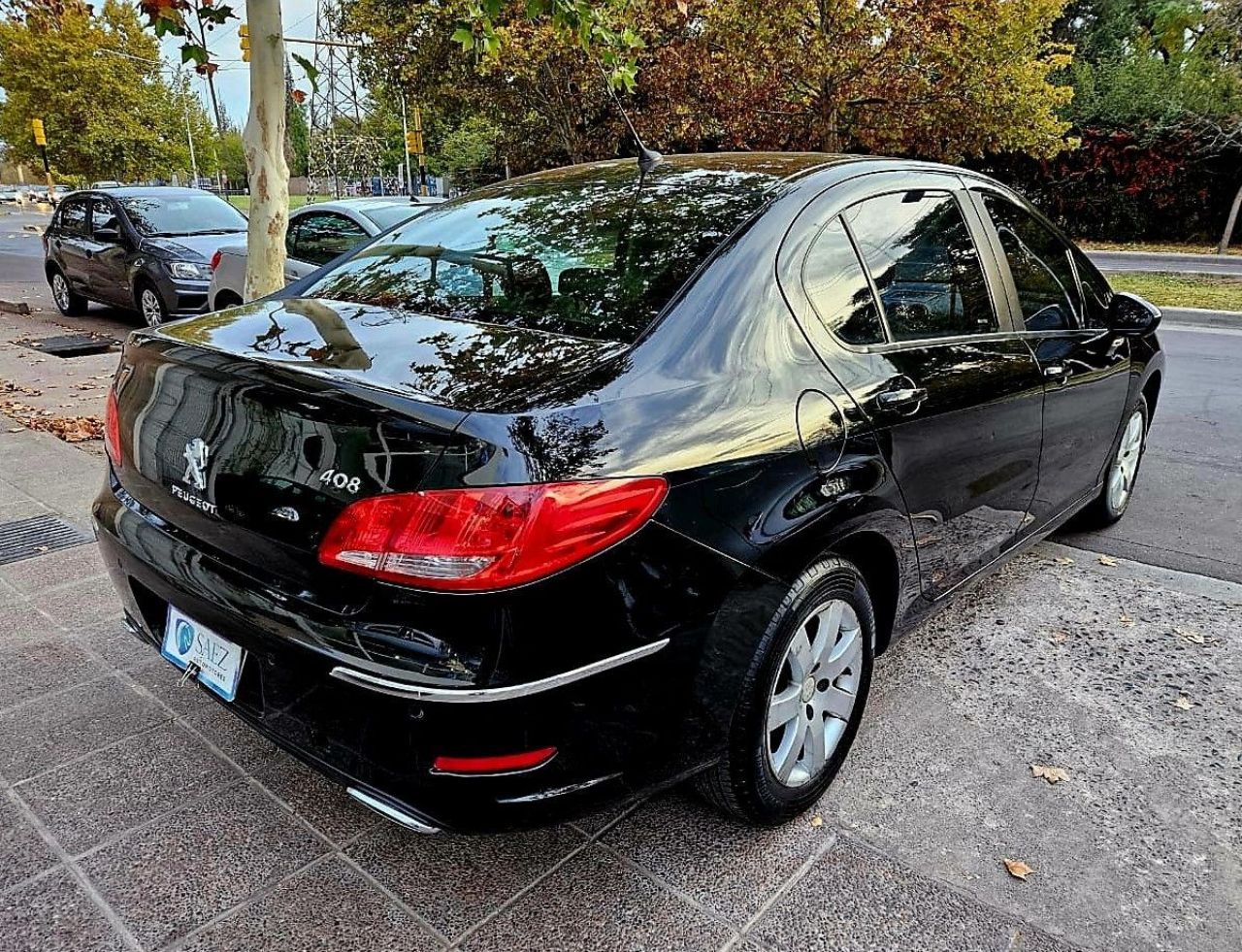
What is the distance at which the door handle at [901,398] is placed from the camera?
2.46 m

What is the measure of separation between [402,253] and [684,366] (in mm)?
1349

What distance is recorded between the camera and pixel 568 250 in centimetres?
262

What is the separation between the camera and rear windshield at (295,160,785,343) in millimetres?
2338

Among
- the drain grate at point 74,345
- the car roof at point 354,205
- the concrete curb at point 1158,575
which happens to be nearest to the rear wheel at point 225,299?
the car roof at point 354,205

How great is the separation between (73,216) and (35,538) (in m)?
9.62

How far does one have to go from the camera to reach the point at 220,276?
8281 millimetres

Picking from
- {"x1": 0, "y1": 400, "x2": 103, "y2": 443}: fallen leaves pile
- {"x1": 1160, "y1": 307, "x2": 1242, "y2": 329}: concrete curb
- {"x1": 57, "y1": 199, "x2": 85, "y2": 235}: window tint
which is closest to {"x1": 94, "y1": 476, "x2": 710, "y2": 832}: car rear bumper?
{"x1": 0, "y1": 400, "x2": 103, "y2": 443}: fallen leaves pile

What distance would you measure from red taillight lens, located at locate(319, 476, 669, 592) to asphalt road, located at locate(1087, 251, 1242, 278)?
18255mm

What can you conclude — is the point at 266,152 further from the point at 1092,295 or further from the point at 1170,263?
the point at 1170,263

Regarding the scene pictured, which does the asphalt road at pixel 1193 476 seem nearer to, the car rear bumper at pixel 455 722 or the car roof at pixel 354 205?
the car rear bumper at pixel 455 722

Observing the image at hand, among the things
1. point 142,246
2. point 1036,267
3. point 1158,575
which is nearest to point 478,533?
point 1036,267

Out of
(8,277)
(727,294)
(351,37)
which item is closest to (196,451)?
(727,294)

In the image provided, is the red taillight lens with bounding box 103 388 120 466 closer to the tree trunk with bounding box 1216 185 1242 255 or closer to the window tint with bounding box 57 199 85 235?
the window tint with bounding box 57 199 85 235

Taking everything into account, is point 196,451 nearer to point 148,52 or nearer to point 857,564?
point 857,564
